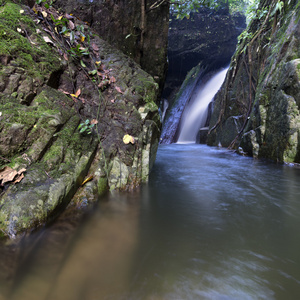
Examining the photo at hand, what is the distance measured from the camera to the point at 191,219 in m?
1.84

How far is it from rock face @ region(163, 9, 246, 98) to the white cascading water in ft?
7.18

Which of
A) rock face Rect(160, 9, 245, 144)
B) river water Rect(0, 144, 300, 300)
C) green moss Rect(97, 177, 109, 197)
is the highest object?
rock face Rect(160, 9, 245, 144)

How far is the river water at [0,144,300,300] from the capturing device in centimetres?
102

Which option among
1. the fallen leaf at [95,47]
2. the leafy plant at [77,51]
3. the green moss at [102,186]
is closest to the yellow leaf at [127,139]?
the green moss at [102,186]

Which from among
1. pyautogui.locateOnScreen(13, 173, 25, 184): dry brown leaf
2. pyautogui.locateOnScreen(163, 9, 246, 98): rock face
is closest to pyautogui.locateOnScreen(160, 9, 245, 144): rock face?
pyautogui.locateOnScreen(163, 9, 246, 98): rock face

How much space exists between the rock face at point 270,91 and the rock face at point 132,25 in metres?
3.31

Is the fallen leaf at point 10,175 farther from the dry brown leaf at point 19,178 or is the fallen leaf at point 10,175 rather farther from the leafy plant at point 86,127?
the leafy plant at point 86,127

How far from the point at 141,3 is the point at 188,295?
19.6ft

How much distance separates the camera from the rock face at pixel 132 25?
4.52 meters

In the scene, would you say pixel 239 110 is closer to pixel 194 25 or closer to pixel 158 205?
pixel 158 205

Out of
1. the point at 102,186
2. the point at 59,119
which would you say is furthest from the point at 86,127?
the point at 102,186

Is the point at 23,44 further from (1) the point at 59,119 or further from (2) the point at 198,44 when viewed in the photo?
(2) the point at 198,44

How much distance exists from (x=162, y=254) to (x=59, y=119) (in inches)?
71.4

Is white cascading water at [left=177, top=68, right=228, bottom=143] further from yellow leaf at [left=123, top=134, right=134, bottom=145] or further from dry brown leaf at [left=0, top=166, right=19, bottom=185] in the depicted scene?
dry brown leaf at [left=0, top=166, right=19, bottom=185]
